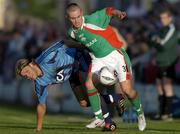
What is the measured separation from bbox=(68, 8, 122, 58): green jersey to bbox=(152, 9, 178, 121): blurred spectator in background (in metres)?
5.40

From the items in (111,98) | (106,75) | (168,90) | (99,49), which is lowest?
(168,90)

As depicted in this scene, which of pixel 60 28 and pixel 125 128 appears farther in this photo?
pixel 60 28

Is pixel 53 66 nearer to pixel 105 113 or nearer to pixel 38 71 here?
pixel 38 71

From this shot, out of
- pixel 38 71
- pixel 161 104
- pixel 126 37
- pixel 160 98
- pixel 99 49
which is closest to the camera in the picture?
pixel 99 49

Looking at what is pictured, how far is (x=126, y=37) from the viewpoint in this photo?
2525 centimetres

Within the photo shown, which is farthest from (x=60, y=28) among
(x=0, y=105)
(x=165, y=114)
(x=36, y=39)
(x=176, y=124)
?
(x=176, y=124)

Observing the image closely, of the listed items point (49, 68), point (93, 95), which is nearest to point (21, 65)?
point (49, 68)

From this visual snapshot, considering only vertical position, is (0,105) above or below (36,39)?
below

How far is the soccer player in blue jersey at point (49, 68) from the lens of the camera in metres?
15.8

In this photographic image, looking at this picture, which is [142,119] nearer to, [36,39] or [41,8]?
[36,39]

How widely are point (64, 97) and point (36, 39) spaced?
3708mm

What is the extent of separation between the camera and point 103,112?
16.0 m

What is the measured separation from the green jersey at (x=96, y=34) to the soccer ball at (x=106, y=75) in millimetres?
261

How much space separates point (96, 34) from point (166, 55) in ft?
18.5
